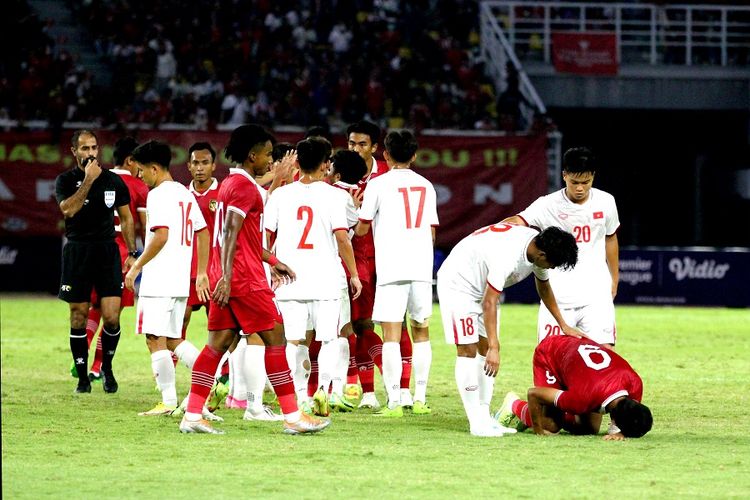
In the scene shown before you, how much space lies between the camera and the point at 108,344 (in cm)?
1235

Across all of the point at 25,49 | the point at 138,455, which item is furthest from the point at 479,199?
A: the point at 138,455

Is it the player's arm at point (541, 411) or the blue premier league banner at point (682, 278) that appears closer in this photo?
the player's arm at point (541, 411)

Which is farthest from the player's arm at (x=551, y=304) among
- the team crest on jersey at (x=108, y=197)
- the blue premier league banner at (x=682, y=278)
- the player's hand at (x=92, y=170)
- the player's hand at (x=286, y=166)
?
the blue premier league banner at (x=682, y=278)

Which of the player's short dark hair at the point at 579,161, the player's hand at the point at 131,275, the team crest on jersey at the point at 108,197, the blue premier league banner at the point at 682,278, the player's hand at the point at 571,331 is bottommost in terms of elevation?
the blue premier league banner at the point at 682,278

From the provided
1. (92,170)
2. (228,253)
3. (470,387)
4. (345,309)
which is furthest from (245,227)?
(92,170)

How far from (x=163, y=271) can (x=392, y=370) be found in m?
1.97

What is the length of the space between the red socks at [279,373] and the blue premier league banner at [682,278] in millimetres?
17179

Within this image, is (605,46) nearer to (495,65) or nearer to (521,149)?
(495,65)

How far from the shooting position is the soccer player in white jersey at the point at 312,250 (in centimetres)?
1010

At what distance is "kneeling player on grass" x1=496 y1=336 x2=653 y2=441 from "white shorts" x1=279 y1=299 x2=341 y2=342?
1.51 metres

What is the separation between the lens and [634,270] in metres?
26.3

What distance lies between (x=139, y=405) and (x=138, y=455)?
2973 millimetres

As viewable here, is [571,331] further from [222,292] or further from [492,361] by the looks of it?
[222,292]

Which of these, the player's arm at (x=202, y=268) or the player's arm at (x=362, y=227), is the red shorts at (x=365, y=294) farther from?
the player's arm at (x=202, y=268)
